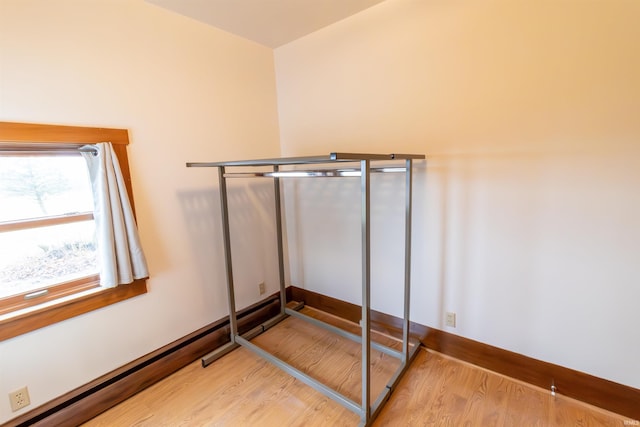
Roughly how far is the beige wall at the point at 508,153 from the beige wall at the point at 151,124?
762 millimetres

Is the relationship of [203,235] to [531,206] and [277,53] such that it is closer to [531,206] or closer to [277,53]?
[277,53]

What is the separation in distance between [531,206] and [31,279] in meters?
2.75

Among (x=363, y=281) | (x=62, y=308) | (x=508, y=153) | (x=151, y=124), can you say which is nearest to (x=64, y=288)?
(x=62, y=308)

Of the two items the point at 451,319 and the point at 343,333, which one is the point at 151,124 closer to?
the point at 343,333

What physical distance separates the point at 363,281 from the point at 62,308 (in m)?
1.63

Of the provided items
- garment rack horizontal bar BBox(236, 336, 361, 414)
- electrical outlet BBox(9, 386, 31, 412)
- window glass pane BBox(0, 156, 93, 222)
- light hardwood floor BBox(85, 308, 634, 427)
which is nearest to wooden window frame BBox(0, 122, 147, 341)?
window glass pane BBox(0, 156, 93, 222)

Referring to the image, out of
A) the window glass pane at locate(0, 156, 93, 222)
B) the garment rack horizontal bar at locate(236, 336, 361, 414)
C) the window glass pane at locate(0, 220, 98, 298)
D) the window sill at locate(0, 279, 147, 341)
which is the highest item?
the window glass pane at locate(0, 156, 93, 222)

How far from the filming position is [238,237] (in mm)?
2465

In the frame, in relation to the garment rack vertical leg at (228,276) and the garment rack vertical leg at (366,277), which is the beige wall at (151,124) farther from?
the garment rack vertical leg at (366,277)

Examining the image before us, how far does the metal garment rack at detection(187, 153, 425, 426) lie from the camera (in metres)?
1.37

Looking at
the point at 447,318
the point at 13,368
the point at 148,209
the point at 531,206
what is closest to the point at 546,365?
the point at 447,318

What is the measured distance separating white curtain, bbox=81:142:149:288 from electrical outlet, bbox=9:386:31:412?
0.60 m

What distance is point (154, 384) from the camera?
1.93 meters

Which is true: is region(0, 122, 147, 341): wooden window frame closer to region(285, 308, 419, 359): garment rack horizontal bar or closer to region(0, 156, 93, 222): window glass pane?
region(0, 156, 93, 222): window glass pane
